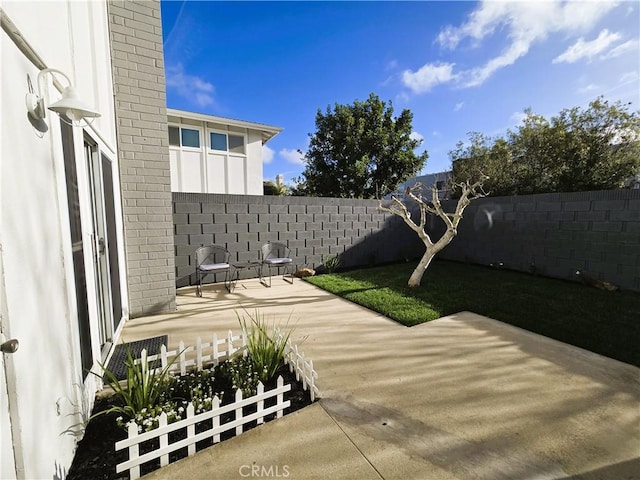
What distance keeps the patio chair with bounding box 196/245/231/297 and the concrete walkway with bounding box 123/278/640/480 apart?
1.54 metres

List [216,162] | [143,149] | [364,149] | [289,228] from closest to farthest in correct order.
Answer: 1. [143,149]
2. [289,228]
3. [216,162]
4. [364,149]

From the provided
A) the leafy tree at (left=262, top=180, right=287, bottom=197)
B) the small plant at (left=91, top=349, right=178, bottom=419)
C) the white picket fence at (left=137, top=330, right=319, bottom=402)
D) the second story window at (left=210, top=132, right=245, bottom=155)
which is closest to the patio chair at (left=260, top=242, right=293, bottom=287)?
the white picket fence at (left=137, top=330, right=319, bottom=402)

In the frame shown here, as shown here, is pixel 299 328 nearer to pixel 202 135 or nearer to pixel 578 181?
pixel 202 135

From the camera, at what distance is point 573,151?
33.4 feet

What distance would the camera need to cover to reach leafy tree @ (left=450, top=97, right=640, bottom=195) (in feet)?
32.3

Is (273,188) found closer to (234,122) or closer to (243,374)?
(234,122)

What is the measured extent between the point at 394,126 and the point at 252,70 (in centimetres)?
727

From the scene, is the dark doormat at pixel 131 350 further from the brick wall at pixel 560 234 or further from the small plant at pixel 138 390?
the brick wall at pixel 560 234

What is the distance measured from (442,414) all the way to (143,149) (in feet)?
14.6

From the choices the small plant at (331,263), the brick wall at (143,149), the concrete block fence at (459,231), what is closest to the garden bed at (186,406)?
the brick wall at (143,149)

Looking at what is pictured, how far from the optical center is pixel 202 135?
383 inches

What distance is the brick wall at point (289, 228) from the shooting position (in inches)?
205

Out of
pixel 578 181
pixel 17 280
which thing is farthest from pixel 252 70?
pixel 578 181

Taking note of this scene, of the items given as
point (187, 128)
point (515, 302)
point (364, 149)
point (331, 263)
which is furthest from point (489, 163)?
point (187, 128)
